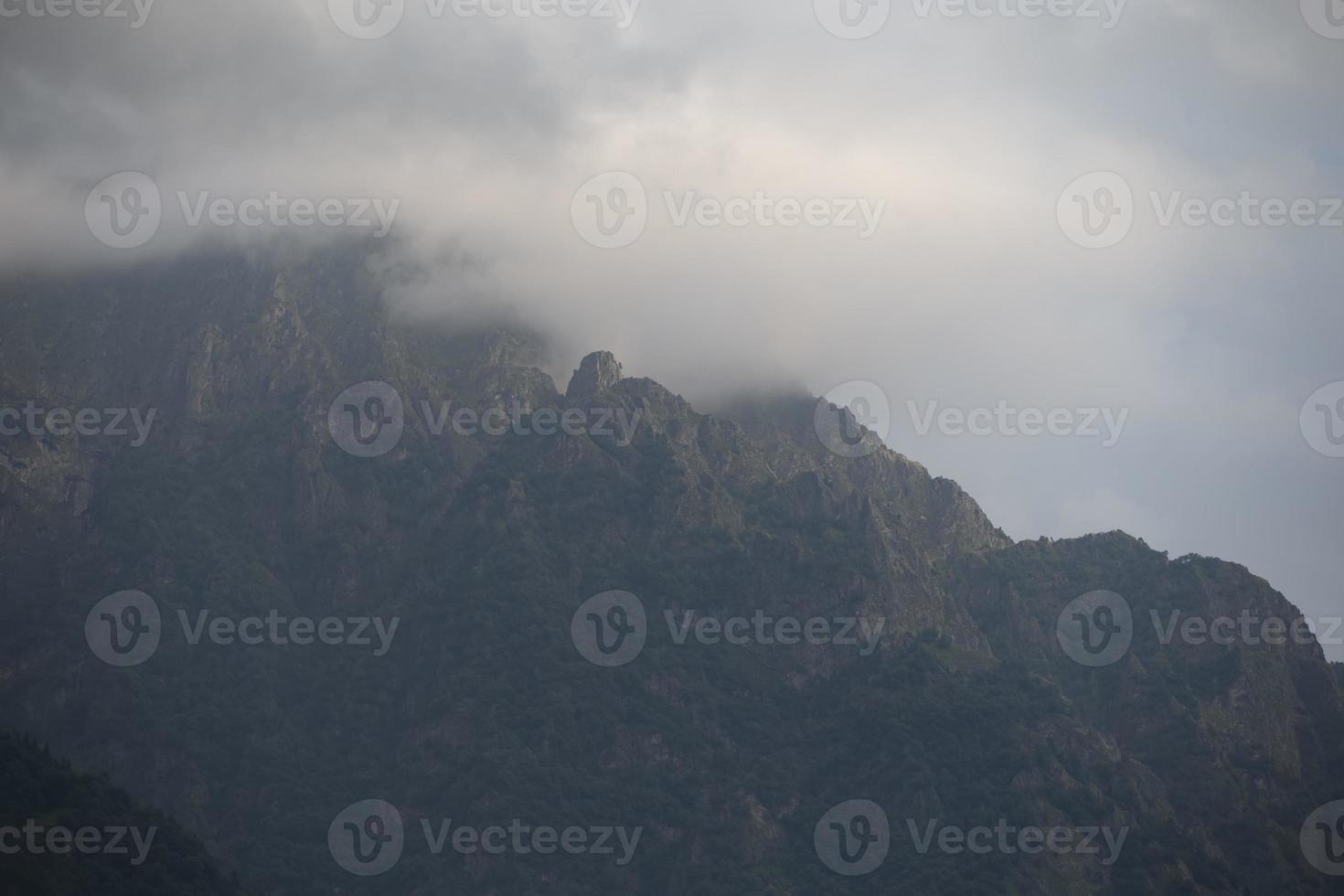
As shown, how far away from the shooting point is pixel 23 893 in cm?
19325
